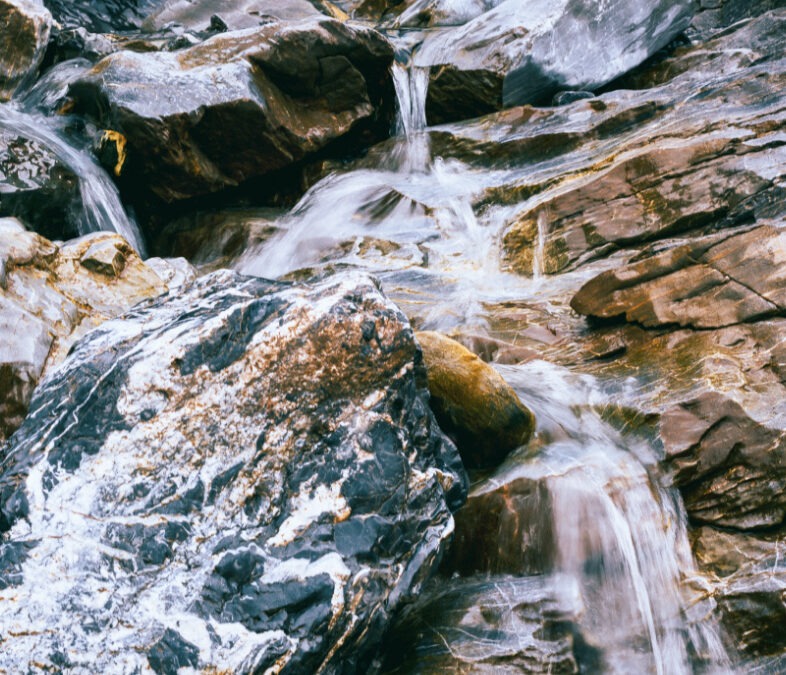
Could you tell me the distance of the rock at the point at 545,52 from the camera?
906cm

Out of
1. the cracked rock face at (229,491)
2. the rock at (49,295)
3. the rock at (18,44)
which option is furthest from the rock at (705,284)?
the rock at (18,44)

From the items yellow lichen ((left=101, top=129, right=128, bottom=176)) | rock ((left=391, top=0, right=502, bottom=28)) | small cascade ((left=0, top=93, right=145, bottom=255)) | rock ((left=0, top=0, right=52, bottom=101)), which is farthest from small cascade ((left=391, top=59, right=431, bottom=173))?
rock ((left=0, top=0, right=52, bottom=101))

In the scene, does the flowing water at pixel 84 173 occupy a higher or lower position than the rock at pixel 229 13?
lower

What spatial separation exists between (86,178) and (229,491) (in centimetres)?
519

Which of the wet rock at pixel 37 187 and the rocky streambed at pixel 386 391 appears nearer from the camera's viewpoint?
the rocky streambed at pixel 386 391

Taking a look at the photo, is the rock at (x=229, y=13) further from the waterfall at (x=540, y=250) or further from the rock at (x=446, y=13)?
the waterfall at (x=540, y=250)

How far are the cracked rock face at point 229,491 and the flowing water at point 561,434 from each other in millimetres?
720

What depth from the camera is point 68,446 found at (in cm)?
297

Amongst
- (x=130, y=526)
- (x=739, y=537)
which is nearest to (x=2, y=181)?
(x=130, y=526)

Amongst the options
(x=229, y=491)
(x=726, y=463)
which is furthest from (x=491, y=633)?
(x=726, y=463)

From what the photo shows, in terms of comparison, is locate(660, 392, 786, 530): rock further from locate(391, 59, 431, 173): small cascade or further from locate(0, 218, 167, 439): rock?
locate(391, 59, 431, 173): small cascade

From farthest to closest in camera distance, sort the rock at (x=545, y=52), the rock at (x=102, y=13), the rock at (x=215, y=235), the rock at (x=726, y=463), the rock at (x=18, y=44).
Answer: the rock at (x=102, y=13), the rock at (x=545, y=52), the rock at (x=18, y=44), the rock at (x=215, y=235), the rock at (x=726, y=463)

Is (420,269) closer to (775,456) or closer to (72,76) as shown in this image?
(775,456)

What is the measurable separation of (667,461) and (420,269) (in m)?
3.36
